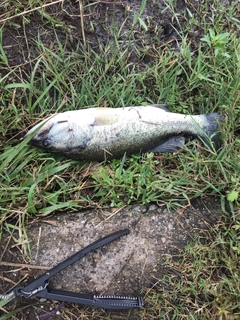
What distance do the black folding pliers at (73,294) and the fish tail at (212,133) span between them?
116cm

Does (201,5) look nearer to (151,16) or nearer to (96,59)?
(151,16)

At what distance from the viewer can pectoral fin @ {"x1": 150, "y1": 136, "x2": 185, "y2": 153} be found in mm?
2871

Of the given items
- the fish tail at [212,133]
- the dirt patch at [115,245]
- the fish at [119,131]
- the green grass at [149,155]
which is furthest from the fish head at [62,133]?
the fish tail at [212,133]

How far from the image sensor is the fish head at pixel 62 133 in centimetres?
263

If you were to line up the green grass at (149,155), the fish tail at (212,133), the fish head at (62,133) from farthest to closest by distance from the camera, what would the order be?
the fish tail at (212,133) < the green grass at (149,155) < the fish head at (62,133)

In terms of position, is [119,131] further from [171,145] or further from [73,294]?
[73,294]

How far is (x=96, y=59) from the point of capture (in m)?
2.94

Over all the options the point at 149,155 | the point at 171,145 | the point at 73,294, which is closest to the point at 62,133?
the point at 149,155

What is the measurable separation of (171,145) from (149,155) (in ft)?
0.67

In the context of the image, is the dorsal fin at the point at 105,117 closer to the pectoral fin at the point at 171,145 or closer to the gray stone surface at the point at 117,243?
the pectoral fin at the point at 171,145

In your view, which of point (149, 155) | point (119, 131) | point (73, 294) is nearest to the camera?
point (73, 294)

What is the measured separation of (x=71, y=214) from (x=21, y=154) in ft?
2.09

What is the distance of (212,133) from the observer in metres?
2.86

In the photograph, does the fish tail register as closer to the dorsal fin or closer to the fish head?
the dorsal fin
